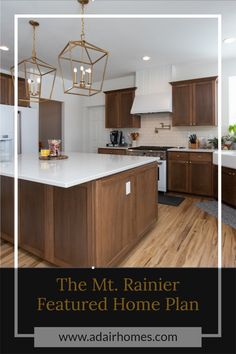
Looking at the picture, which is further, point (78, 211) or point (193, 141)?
point (193, 141)

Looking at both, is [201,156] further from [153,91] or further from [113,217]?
[113,217]

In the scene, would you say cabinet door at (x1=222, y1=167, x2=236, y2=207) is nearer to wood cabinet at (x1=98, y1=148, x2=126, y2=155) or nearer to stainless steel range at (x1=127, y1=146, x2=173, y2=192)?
stainless steel range at (x1=127, y1=146, x2=173, y2=192)

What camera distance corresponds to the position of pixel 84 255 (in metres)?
1.77

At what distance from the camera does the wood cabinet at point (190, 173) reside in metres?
4.27

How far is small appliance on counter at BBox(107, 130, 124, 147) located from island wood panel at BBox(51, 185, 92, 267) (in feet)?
13.1

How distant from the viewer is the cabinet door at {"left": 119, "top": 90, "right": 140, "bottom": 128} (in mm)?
5312

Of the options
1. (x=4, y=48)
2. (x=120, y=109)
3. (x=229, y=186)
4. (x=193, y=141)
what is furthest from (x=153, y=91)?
(x=4, y=48)

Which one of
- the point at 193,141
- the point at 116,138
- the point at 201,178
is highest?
the point at 116,138

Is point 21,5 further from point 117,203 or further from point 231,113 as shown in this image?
point 231,113

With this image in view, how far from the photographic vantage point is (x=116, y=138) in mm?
5754

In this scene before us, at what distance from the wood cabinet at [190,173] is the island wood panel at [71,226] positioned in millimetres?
3153

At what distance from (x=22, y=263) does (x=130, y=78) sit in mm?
4840

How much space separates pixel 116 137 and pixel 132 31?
271 cm

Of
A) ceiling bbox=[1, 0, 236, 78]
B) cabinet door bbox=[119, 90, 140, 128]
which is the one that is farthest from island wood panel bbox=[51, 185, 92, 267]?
cabinet door bbox=[119, 90, 140, 128]
